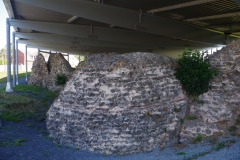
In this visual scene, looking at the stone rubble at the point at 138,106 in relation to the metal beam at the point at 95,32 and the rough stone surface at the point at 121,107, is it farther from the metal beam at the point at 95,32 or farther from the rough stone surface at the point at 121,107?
the metal beam at the point at 95,32

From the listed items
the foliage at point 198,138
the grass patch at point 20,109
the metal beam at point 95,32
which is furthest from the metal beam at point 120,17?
the foliage at point 198,138

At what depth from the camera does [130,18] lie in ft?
53.8

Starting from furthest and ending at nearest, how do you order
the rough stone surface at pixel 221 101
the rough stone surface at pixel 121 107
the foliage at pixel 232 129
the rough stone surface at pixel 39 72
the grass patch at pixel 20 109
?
1. the rough stone surface at pixel 39 72
2. the grass patch at pixel 20 109
3. the rough stone surface at pixel 221 101
4. the rough stone surface at pixel 121 107
5. the foliage at pixel 232 129

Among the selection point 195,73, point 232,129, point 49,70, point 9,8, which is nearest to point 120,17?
point 9,8

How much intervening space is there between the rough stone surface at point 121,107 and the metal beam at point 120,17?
6.15m

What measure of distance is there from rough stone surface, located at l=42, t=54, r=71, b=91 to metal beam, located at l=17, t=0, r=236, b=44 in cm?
770

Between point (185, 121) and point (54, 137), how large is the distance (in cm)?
508

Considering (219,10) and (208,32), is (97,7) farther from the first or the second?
(208,32)

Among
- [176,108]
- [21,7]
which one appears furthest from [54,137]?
[21,7]

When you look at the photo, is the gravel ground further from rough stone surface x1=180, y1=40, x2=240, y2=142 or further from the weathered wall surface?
the weathered wall surface

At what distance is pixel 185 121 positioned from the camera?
9.31 meters

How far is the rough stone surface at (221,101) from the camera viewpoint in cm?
886

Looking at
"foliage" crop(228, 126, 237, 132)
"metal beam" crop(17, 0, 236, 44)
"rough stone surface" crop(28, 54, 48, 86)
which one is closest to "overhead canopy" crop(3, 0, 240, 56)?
"metal beam" crop(17, 0, 236, 44)

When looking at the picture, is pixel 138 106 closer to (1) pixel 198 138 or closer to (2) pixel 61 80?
(1) pixel 198 138
